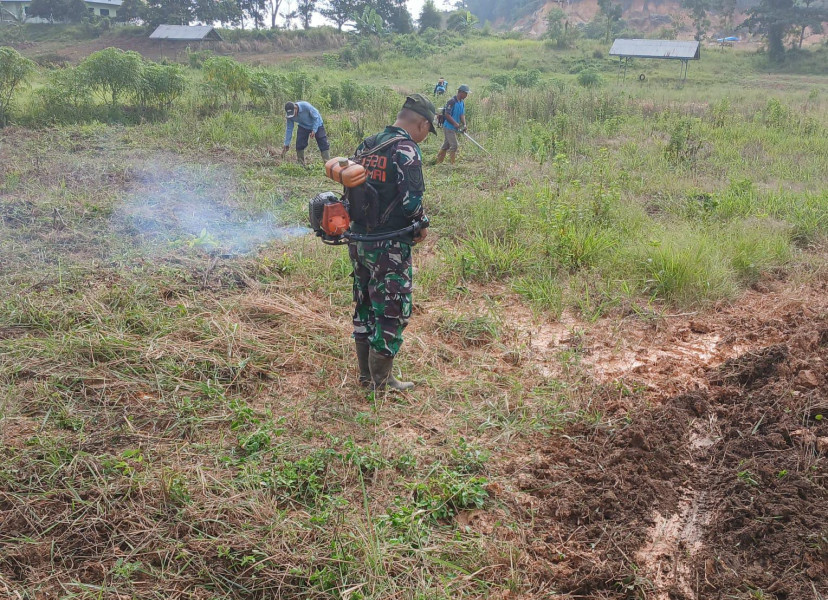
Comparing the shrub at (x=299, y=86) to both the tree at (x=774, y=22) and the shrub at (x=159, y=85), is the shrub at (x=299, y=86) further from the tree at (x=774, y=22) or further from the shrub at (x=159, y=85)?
the tree at (x=774, y=22)

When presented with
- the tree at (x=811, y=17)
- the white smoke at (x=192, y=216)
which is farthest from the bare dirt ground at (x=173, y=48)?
the tree at (x=811, y=17)

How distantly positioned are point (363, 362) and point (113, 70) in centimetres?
1143

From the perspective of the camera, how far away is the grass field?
2416 millimetres

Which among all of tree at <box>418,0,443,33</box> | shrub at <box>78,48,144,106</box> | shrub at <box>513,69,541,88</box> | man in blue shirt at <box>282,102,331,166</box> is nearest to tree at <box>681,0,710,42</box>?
tree at <box>418,0,443,33</box>

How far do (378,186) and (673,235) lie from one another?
365 centimetres

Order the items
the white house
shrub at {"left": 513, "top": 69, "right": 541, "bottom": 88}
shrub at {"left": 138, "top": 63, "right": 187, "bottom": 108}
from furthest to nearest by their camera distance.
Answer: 1. the white house
2. shrub at {"left": 513, "top": 69, "right": 541, "bottom": 88}
3. shrub at {"left": 138, "top": 63, "right": 187, "bottom": 108}

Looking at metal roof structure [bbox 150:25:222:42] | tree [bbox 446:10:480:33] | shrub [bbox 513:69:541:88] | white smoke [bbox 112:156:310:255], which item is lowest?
white smoke [bbox 112:156:310:255]

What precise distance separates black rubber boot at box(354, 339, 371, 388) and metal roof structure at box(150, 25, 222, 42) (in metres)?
32.3

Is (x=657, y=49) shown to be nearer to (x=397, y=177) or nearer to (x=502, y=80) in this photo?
(x=502, y=80)

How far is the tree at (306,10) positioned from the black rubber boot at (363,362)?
147ft

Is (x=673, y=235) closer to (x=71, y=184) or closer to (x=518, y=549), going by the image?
(x=518, y=549)

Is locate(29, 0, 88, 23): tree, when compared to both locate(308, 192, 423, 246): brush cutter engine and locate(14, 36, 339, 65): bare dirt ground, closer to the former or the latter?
locate(14, 36, 339, 65): bare dirt ground

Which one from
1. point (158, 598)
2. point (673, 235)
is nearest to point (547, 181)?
point (673, 235)

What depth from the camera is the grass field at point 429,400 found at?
7.93 ft
